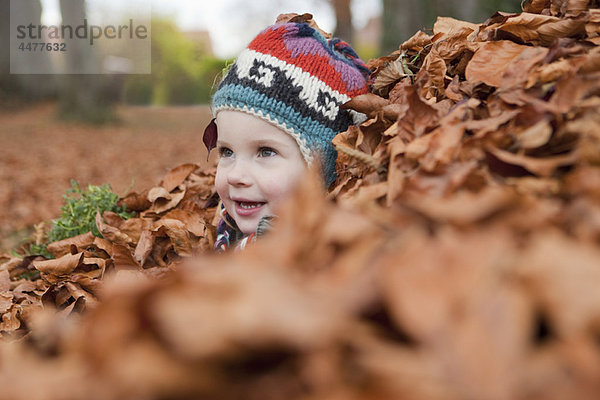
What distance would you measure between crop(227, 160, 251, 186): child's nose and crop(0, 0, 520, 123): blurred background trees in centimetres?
70

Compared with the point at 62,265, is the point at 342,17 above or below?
above

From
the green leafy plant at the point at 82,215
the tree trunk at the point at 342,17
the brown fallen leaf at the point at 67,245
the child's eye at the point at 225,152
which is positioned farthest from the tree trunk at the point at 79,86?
the child's eye at the point at 225,152

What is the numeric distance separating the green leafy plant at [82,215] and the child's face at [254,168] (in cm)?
65

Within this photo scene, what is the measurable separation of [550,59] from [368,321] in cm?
108

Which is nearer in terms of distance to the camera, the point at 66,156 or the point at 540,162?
the point at 540,162

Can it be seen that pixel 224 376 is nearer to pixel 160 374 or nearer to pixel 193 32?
pixel 160 374

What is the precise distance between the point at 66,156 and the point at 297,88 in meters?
7.13

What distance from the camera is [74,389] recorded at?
60cm

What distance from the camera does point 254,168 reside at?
79.5 inches

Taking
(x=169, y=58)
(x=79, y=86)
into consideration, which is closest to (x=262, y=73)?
(x=79, y=86)

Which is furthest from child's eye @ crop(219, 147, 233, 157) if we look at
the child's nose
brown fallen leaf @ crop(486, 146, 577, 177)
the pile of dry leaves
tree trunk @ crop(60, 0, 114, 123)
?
tree trunk @ crop(60, 0, 114, 123)

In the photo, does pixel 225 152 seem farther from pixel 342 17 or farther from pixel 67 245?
pixel 342 17

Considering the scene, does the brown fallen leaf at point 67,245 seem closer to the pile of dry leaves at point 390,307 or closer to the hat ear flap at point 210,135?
the hat ear flap at point 210,135

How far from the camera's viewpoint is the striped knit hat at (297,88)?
Result: 2.04 meters
